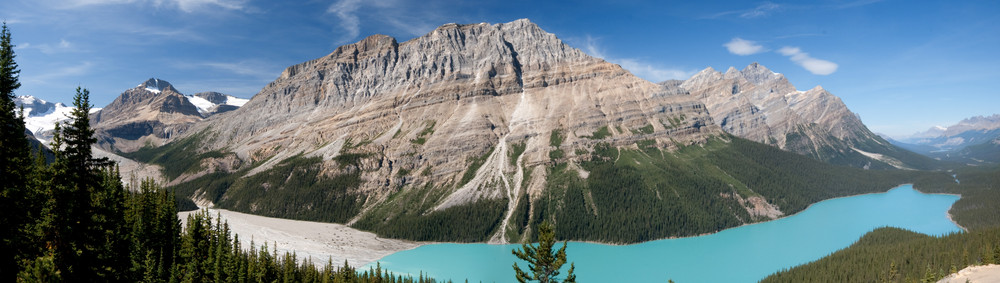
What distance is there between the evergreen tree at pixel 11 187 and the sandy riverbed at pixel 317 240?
92.1 metres

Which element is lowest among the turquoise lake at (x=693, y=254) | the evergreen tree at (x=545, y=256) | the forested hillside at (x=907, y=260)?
the turquoise lake at (x=693, y=254)

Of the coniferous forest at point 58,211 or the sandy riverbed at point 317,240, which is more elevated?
the coniferous forest at point 58,211

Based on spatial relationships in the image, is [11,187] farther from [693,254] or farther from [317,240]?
[693,254]

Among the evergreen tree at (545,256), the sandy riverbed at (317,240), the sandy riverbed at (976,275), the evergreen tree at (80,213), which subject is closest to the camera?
the evergreen tree at (80,213)

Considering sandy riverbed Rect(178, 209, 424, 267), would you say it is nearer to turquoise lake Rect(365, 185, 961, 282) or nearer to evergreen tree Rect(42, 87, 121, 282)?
turquoise lake Rect(365, 185, 961, 282)

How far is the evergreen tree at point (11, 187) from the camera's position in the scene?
22656 millimetres

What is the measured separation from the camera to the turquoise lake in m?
102

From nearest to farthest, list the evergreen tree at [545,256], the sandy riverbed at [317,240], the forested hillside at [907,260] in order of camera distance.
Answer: the evergreen tree at [545,256] → the forested hillside at [907,260] → the sandy riverbed at [317,240]

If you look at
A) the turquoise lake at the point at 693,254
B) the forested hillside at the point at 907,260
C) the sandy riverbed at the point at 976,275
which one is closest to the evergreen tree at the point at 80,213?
the turquoise lake at the point at 693,254

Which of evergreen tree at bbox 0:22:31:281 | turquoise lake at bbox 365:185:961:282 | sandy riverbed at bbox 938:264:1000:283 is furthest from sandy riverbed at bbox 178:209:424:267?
sandy riverbed at bbox 938:264:1000:283

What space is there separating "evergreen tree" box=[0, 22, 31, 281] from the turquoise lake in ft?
270

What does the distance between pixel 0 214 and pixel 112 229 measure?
6140 millimetres

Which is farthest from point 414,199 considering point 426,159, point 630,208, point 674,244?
point 674,244

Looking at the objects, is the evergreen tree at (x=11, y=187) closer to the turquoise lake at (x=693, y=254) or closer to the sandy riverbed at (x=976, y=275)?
the turquoise lake at (x=693, y=254)
